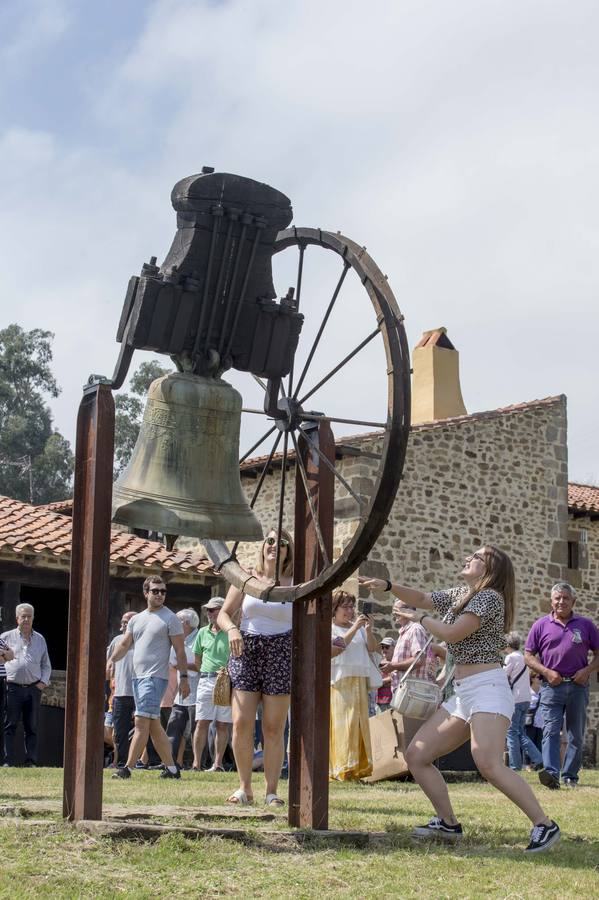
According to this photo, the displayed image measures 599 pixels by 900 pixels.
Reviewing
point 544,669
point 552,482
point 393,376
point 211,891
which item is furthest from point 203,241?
point 552,482

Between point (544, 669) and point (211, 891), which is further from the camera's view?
point (544, 669)

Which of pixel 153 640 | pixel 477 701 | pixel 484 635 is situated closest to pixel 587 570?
pixel 153 640

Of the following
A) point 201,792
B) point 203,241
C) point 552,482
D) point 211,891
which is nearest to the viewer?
point 211,891

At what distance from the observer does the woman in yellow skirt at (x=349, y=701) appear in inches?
463

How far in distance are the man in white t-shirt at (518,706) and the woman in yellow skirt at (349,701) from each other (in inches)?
91.3

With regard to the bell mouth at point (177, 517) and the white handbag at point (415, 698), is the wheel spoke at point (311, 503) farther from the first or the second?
the white handbag at point (415, 698)

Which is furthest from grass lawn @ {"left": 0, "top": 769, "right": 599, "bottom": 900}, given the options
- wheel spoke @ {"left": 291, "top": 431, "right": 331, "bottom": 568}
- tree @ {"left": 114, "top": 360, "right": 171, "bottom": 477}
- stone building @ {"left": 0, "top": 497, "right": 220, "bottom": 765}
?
tree @ {"left": 114, "top": 360, "right": 171, "bottom": 477}

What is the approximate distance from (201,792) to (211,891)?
4004 millimetres

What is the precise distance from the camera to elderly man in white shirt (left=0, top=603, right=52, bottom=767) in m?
13.7

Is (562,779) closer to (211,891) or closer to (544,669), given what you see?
Answer: (544,669)

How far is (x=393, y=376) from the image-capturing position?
611cm

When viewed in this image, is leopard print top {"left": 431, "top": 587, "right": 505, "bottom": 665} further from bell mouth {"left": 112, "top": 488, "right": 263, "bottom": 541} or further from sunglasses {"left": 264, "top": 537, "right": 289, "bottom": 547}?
sunglasses {"left": 264, "top": 537, "right": 289, "bottom": 547}

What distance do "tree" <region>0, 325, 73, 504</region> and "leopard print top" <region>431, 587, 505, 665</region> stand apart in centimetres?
3984

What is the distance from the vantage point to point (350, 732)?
11.9m
